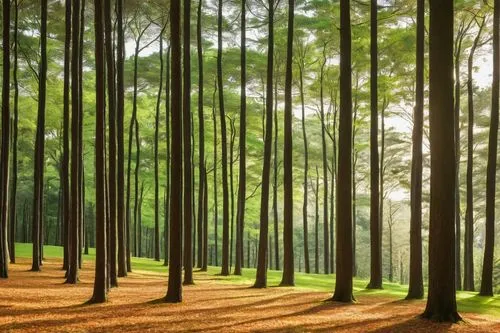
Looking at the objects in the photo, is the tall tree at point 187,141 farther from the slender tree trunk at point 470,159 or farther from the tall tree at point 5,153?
the slender tree trunk at point 470,159

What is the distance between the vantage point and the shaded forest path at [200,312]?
1036 centimetres

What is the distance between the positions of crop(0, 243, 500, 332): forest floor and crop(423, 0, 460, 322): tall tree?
66cm

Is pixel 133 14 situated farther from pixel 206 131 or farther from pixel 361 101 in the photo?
pixel 361 101

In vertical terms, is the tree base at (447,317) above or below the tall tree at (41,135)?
below

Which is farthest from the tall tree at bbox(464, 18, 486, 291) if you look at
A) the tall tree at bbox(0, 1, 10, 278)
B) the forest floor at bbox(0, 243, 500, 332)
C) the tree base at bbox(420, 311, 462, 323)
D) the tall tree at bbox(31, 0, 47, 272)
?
the tall tree at bbox(0, 1, 10, 278)

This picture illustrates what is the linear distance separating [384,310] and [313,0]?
16597 mm

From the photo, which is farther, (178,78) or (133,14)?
(133,14)

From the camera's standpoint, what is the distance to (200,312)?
12.6 meters

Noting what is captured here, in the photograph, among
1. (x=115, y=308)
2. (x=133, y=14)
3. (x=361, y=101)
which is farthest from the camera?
(x=361, y=101)

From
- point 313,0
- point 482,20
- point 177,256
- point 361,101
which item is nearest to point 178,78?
point 177,256

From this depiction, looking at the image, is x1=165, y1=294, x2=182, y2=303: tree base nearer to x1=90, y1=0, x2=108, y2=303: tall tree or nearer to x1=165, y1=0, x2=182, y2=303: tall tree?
x1=165, y1=0, x2=182, y2=303: tall tree

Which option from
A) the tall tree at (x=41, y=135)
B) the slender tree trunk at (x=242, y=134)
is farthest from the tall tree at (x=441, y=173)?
the tall tree at (x=41, y=135)

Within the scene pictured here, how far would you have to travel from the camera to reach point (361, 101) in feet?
106

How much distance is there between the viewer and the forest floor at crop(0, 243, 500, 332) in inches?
408
